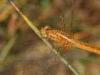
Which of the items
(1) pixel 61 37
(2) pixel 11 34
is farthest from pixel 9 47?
(1) pixel 61 37

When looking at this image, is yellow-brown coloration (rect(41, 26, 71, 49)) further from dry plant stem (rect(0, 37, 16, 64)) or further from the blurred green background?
dry plant stem (rect(0, 37, 16, 64))

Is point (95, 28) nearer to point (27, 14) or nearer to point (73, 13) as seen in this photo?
point (73, 13)

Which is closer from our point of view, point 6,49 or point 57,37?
point 57,37

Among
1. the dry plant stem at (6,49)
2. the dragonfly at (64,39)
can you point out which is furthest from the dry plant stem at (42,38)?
the dry plant stem at (6,49)

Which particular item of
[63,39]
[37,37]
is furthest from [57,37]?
[37,37]

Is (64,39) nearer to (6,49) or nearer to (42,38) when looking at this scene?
(42,38)

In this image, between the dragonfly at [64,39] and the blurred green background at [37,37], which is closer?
the dragonfly at [64,39]

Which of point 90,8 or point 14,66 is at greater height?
point 90,8

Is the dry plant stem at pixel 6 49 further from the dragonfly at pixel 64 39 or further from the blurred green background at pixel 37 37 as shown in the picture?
the dragonfly at pixel 64 39

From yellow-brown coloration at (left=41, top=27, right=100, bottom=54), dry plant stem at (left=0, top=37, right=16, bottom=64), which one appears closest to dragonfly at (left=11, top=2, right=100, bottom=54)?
yellow-brown coloration at (left=41, top=27, right=100, bottom=54)
